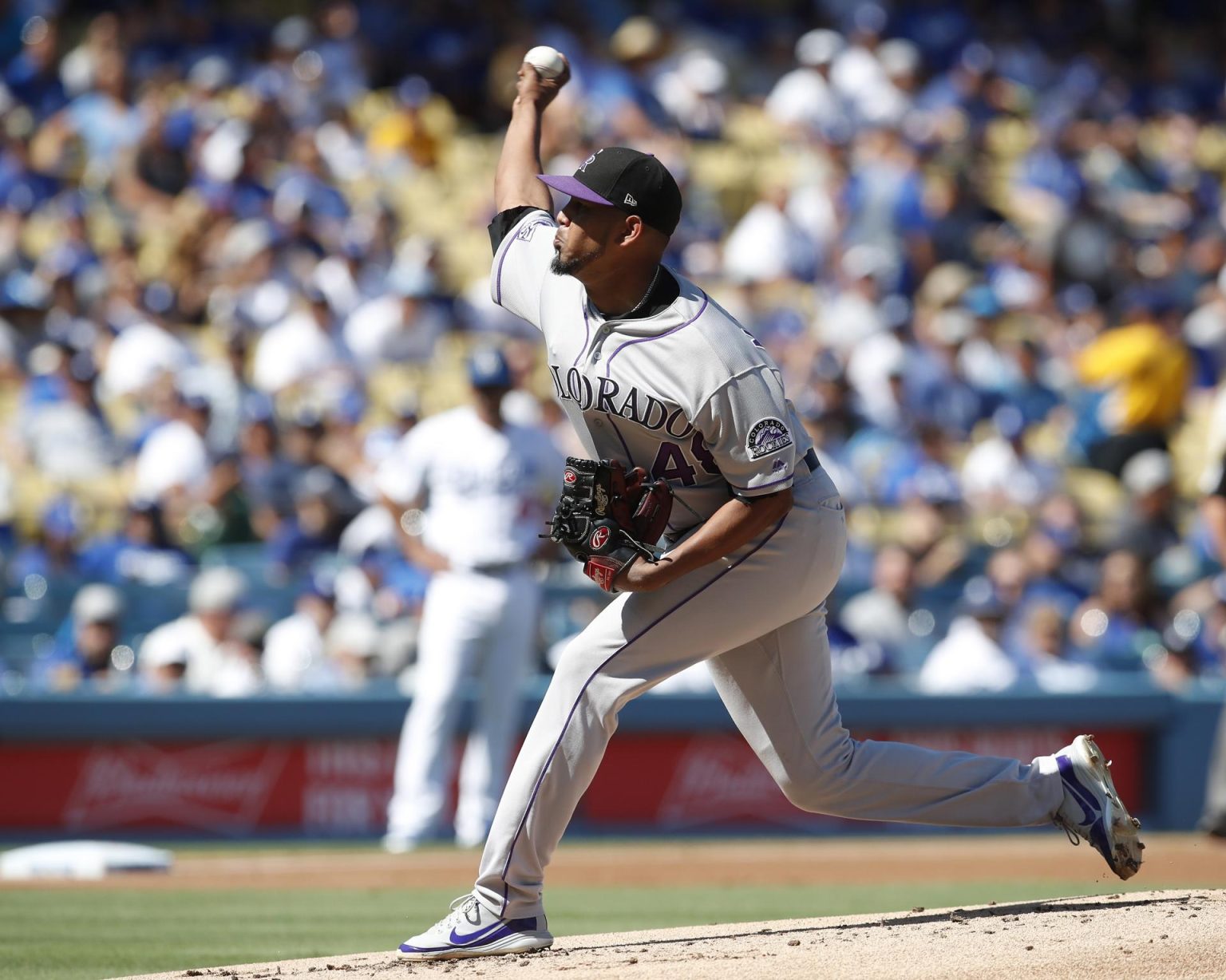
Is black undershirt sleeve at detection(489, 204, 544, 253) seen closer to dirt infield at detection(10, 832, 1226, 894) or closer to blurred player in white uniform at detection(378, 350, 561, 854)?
dirt infield at detection(10, 832, 1226, 894)

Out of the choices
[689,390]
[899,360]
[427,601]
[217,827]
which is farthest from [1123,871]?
[899,360]

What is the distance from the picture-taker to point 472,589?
8133 mm

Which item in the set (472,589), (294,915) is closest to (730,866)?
(472,589)

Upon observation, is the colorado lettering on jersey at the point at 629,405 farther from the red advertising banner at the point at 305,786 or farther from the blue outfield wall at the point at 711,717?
the red advertising banner at the point at 305,786

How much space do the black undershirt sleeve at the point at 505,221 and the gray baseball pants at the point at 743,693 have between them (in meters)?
0.97

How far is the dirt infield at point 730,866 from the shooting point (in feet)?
22.9

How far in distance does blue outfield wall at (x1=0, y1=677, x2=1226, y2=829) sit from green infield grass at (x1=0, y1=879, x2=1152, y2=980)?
1674 mm

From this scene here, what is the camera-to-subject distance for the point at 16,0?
1413 cm

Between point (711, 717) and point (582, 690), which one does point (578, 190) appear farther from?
point (711, 717)

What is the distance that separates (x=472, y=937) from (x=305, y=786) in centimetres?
450

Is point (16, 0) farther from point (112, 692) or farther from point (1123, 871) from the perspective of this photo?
point (1123, 871)

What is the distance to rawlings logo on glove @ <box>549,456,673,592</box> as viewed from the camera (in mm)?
4086

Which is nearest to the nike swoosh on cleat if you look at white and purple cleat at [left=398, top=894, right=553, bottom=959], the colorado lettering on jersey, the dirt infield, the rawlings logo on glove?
white and purple cleat at [left=398, top=894, right=553, bottom=959]

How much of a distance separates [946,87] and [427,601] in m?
8.88
